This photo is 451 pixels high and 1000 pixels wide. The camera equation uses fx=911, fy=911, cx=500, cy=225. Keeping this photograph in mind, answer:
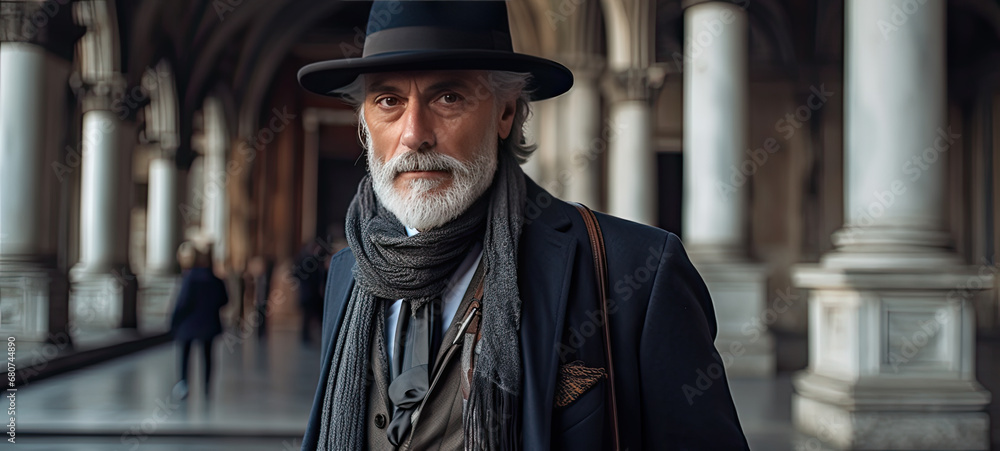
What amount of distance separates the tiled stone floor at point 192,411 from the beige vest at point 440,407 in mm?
5095

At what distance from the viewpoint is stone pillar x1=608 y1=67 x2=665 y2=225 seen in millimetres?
13273

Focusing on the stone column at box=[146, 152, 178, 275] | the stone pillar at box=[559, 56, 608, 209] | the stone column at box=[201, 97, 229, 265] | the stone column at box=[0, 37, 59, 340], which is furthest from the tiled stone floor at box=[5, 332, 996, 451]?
the stone column at box=[201, 97, 229, 265]

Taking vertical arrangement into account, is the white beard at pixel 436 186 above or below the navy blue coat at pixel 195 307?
above

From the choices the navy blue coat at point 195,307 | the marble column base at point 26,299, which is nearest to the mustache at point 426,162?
the navy blue coat at point 195,307

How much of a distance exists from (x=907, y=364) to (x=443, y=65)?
5287 mm

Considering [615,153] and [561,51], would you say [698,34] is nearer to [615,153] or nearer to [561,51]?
[615,153]

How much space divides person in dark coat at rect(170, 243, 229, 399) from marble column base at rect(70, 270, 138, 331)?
577 centimetres

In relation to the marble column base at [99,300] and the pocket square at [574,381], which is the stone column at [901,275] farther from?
the marble column base at [99,300]

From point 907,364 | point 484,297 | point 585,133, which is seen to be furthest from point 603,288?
point 585,133

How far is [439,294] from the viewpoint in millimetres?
1720

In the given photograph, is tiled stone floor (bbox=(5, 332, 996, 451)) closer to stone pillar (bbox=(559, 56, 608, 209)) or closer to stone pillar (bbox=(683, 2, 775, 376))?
stone pillar (bbox=(683, 2, 775, 376))

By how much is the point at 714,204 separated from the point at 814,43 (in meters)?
8.13

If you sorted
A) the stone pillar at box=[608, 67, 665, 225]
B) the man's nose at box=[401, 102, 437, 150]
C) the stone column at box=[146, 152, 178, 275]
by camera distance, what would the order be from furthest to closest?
the stone column at box=[146, 152, 178, 275], the stone pillar at box=[608, 67, 665, 225], the man's nose at box=[401, 102, 437, 150]

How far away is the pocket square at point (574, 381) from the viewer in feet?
5.20
